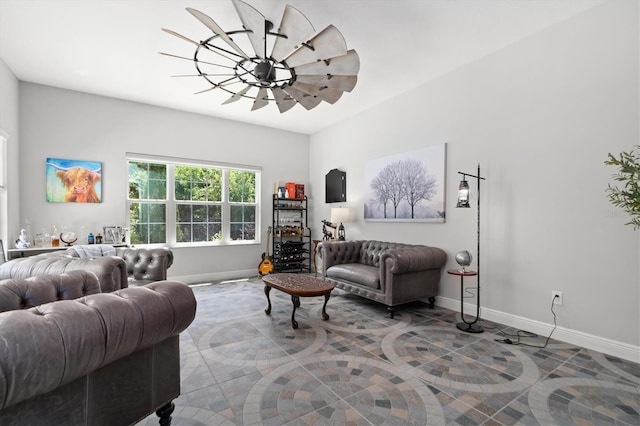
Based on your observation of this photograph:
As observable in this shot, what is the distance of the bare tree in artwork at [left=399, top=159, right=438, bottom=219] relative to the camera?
433cm

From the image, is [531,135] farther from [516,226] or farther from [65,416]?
[65,416]

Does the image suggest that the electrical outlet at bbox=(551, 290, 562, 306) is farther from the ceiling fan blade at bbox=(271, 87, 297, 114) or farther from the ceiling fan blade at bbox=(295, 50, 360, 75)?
the ceiling fan blade at bbox=(271, 87, 297, 114)

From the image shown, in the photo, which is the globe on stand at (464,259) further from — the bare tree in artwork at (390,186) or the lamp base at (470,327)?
the bare tree in artwork at (390,186)

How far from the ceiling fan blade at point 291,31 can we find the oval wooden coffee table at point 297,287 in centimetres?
226

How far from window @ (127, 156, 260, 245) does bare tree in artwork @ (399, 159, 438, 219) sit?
10.3 ft

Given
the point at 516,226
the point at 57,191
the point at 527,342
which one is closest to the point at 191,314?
the point at 527,342

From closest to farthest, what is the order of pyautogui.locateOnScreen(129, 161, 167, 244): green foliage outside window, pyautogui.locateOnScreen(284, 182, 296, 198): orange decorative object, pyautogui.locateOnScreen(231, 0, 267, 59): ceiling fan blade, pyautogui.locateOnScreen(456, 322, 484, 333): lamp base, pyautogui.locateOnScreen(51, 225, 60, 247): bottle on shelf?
1. pyautogui.locateOnScreen(231, 0, 267, 59): ceiling fan blade
2. pyautogui.locateOnScreen(456, 322, 484, 333): lamp base
3. pyautogui.locateOnScreen(51, 225, 60, 247): bottle on shelf
4. pyautogui.locateOnScreen(129, 161, 167, 244): green foliage outside window
5. pyautogui.locateOnScreen(284, 182, 296, 198): orange decorative object

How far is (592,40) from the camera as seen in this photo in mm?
2881

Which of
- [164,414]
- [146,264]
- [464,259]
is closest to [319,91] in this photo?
[464,259]

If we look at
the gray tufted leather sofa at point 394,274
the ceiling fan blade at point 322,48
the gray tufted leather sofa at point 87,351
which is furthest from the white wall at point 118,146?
the gray tufted leather sofa at point 87,351

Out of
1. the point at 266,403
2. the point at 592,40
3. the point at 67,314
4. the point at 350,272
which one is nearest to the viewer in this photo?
the point at 67,314

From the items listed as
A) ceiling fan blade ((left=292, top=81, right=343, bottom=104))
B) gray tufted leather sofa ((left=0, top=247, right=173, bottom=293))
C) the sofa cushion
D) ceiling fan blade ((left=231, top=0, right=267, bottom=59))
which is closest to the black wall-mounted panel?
the sofa cushion

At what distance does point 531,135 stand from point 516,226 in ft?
3.18

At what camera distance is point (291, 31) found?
2.25 m
